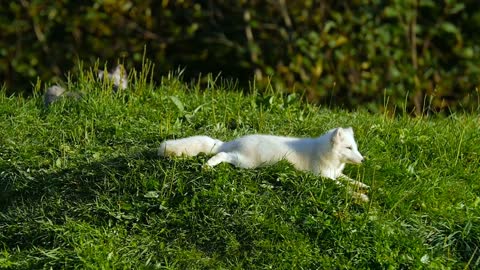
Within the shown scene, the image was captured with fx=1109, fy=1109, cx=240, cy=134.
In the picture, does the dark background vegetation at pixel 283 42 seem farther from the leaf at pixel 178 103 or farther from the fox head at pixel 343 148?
the fox head at pixel 343 148

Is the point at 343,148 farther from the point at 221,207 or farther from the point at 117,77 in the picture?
the point at 117,77

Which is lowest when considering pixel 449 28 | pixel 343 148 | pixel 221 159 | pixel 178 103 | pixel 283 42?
pixel 283 42

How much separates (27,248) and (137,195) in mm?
672

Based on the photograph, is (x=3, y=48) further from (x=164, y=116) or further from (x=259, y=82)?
(x=164, y=116)

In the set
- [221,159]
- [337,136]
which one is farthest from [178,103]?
[337,136]

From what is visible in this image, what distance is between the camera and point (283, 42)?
10.8 m

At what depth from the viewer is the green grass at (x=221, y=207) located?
5848mm

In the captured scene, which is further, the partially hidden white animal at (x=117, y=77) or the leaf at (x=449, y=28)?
the leaf at (x=449, y=28)

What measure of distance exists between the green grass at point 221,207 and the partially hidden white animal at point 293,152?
0.20ft

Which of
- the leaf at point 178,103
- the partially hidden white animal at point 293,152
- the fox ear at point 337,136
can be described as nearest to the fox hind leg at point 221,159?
the partially hidden white animal at point 293,152

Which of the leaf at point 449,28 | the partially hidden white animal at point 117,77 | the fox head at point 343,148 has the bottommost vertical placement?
the leaf at point 449,28

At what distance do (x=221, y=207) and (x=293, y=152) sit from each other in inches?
22.8

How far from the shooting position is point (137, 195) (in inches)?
244

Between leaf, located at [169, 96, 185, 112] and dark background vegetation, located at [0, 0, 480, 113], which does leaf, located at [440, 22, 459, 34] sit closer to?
dark background vegetation, located at [0, 0, 480, 113]
